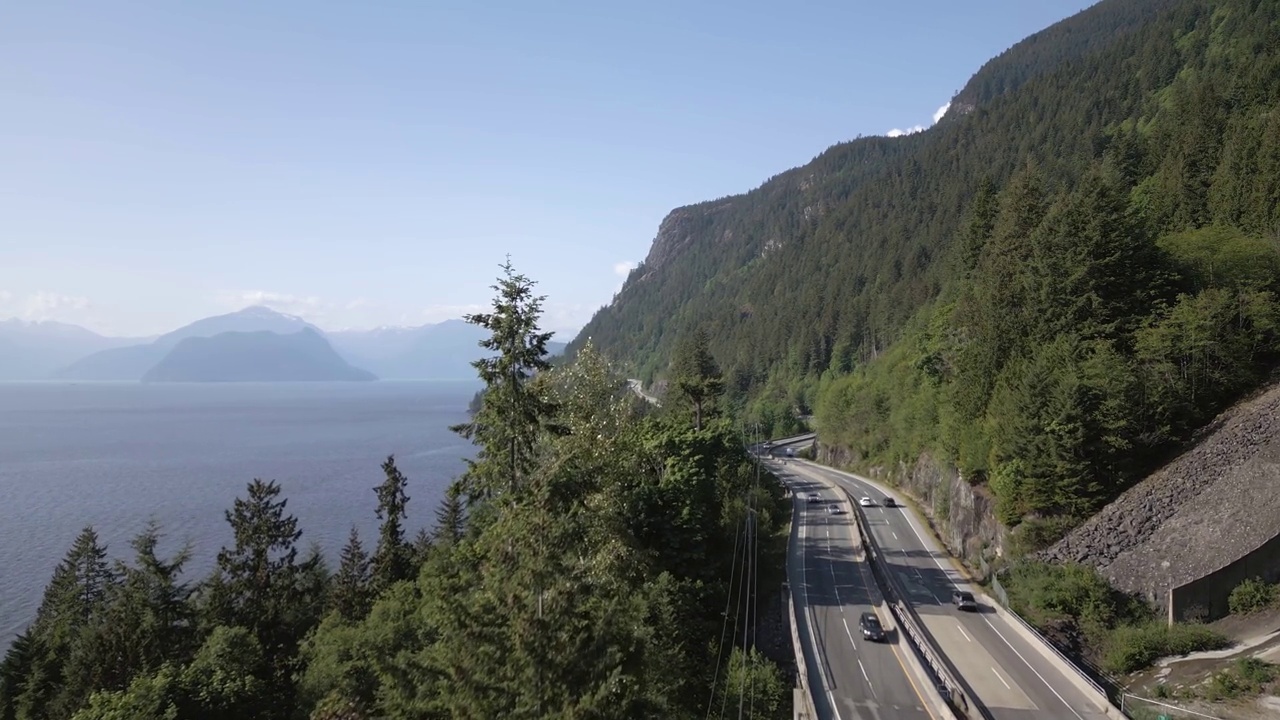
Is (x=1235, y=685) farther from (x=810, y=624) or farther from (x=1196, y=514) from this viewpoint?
(x=810, y=624)

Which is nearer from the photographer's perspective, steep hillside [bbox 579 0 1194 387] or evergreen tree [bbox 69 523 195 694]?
evergreen tree [bbox 69 523 195 694]

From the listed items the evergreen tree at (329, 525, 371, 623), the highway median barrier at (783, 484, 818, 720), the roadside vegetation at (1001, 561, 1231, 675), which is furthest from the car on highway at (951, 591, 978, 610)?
the evergreen tree at (329, 525, 371, 623)

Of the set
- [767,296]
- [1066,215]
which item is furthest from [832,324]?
[1066,215]

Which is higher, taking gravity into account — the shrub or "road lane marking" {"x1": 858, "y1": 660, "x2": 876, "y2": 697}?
the shrub

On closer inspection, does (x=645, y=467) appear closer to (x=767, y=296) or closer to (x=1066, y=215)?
(x=1066, y=215)

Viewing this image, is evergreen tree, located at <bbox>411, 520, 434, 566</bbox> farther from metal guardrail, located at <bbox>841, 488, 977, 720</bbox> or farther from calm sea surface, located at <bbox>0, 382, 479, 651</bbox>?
metal guardrail, located at <bbox>841, 488, 977, 720</bbox>

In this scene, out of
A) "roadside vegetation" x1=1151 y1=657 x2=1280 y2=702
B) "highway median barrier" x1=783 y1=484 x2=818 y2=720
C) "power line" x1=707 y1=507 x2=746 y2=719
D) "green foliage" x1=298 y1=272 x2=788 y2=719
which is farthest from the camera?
"power line" x1=707 y1=507 x2=746 y2=719

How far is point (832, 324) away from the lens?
108 meters

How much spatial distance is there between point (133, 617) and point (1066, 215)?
52.6 metres

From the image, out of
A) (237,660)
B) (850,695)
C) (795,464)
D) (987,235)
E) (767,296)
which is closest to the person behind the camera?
(850,695)

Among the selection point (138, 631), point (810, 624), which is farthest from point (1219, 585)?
point (138, 631)

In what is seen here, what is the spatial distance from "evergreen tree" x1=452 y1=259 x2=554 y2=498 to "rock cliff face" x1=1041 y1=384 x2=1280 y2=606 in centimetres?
2338

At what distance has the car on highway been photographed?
95.3ft

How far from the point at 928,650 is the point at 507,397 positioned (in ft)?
57.4
